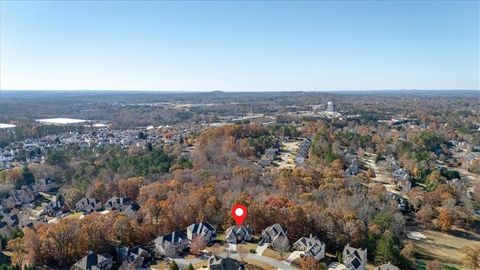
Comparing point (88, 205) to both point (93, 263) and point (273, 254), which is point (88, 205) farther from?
point (273, 254)

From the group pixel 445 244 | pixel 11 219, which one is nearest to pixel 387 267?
pixel 445 244

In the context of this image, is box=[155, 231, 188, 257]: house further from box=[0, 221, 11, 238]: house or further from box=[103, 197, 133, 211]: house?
box=[0, 221, 11, 238]: house

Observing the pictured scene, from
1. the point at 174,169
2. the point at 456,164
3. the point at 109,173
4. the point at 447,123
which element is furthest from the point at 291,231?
the point at 447,123

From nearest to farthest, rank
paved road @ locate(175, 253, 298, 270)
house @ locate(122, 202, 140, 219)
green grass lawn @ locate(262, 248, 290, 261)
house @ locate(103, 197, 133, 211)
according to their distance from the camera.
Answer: paved road @ locate(175, 253, 298, 270)
green grass lawn @ locate(262, 248, 290, 261)
house @ locate(122, 202, 140, 219)
house @ locate(103, 197, 133, 211)

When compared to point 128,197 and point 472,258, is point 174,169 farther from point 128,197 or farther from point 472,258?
point 472,258

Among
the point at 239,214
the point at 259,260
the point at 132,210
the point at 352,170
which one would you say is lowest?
the point at 352,170

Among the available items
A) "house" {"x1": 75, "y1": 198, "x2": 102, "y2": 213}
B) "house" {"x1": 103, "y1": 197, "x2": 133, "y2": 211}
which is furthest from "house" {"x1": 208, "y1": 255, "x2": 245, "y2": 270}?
"house" {"x1": 75, "y1": 198, "x2": 102, "y2": 213}

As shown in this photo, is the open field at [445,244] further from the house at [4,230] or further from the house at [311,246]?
the house at [4,230]
